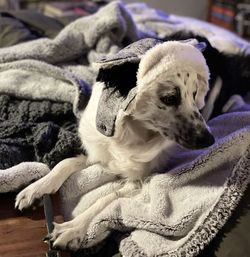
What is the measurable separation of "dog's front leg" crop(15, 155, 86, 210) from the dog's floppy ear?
171mm

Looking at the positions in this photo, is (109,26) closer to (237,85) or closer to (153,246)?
(237,85)

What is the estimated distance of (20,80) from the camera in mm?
1498

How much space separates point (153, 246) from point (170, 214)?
0.31ft

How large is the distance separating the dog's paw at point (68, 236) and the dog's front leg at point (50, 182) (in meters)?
0.12

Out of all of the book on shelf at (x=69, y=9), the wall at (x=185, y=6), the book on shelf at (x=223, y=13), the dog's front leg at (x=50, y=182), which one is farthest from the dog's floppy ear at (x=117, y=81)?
the wall at (x=185, y=6)

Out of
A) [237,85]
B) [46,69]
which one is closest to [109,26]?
[46,69]

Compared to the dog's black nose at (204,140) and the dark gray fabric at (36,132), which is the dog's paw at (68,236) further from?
the dog's black nose at (204,140)

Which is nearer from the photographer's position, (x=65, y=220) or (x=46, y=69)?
(x=65, y=220)

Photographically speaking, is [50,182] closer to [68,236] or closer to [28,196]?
[28,196]

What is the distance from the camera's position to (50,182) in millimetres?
1155

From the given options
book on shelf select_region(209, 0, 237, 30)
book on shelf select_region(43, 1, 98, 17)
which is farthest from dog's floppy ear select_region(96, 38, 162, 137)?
book on shelf select_region(209, 0, 237, 30)

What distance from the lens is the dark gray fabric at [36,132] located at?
1262 millimetres

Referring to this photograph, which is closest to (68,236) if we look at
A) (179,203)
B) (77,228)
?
(77,228)

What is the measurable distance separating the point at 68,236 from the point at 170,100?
43 cm
